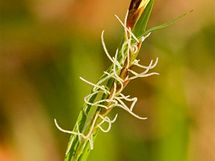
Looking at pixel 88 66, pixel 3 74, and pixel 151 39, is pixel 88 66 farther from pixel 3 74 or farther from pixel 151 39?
pixel 3 74

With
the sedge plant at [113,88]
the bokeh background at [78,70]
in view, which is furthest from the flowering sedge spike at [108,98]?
the bokeh background at [78,70]

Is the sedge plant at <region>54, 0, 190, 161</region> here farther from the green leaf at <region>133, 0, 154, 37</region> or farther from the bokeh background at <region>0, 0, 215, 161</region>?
the bokeh background at <region>0, 0, 215, 161</region>

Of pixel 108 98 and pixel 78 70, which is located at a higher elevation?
pixel 78 70

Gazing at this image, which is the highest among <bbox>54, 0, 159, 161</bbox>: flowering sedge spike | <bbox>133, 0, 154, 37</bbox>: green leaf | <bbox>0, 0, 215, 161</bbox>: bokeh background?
<bbox>0, 0, 215, 161</bbox>: bokeh background

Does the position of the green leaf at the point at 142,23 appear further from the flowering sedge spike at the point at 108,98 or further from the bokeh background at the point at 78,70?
the bokeh background at the point at 78,70

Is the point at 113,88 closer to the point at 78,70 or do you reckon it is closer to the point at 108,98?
the point at 108,98

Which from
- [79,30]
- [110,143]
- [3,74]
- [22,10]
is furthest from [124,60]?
[3,74]

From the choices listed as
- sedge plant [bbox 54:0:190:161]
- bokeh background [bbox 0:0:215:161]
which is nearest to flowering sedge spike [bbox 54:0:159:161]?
sedge plant [bbox 54:0:190:161]

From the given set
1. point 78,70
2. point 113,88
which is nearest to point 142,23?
point 113,88

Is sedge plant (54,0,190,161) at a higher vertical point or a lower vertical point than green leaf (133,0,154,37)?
Answer: lower
